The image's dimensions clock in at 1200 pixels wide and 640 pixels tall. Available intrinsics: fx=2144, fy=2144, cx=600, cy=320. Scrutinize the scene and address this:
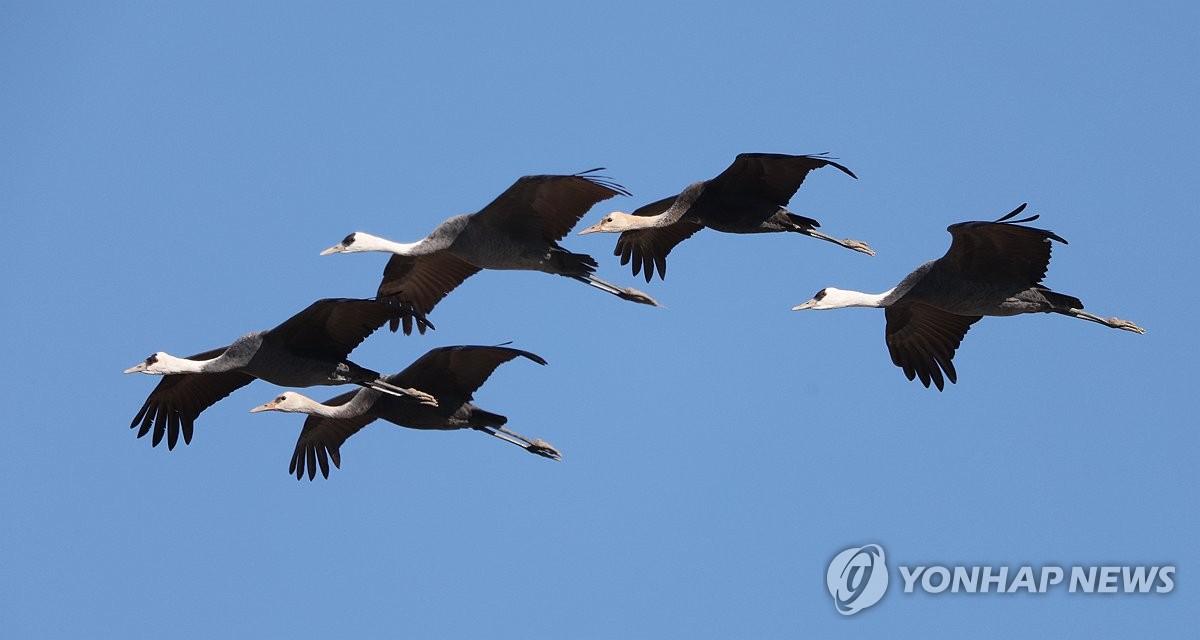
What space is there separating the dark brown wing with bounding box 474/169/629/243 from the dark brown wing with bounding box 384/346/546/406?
47.7 inches

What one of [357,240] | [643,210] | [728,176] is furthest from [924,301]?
[357,240]

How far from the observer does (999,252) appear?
66.3 feet

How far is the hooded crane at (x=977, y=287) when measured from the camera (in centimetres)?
2000

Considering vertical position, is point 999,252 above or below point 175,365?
above

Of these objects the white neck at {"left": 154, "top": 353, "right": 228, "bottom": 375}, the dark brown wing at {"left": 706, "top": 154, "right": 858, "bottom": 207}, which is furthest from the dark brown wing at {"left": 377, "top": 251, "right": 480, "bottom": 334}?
the dark brown wing at {"left": 706, "top": 154, "right": 858, "bottom": 207}

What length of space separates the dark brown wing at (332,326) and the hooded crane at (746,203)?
8.96 ft

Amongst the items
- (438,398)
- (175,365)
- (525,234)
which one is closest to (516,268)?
(525,234)

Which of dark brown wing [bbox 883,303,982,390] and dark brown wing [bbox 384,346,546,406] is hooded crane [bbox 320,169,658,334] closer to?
dark brown wing [bbox 384,346,546,406]

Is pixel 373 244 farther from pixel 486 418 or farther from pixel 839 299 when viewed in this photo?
pixel 839 299

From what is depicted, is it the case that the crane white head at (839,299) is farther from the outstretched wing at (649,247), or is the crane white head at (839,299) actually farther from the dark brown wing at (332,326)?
the dark brown wing at (332,326)

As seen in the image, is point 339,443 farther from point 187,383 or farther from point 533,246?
point 533,246

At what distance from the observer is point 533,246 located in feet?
68.9

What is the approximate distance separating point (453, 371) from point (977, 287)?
5155mm

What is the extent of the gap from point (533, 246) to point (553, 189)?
685mm
